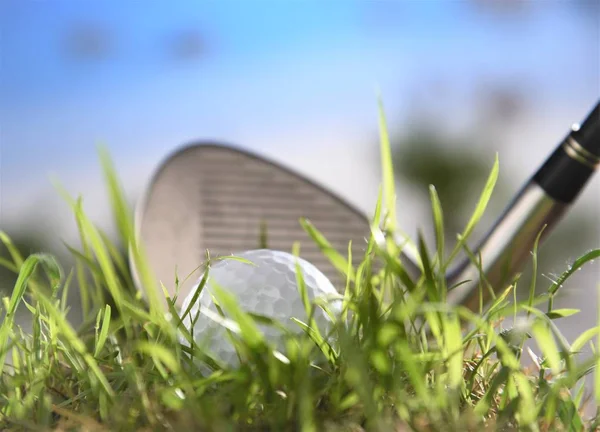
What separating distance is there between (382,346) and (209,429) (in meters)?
0.09

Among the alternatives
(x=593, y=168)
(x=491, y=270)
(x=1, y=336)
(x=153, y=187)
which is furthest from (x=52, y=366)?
(x=153, y=187)

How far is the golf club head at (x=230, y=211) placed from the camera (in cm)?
Result: 110

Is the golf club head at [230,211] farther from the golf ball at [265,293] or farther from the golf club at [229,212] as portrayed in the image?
the golf ball at [265,293]

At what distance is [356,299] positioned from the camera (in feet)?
1.25

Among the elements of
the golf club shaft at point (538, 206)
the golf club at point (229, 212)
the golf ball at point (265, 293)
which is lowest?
the golf club at point (229, 212)

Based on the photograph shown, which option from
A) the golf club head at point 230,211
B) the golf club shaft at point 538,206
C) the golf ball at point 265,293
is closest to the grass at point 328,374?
the golf ball at point 265,293

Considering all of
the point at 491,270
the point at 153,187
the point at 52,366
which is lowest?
the point at 153,187

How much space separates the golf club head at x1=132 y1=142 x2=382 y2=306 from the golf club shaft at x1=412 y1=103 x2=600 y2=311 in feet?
1.12

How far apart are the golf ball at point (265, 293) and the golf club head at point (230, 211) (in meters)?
0.59

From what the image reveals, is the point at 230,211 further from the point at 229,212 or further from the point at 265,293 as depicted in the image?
the point at 265,293

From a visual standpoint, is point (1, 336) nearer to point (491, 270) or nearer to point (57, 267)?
point (57, 267)

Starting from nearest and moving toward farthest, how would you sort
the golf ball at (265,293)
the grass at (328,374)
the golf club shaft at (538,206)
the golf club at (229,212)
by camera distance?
the grass at (328,374) < the golf ball at (265,293) < the golf club shaft at (538,206) < the golf club at (229,212)

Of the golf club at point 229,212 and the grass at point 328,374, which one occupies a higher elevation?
the grass at point 328,374

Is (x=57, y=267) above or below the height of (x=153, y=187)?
above
